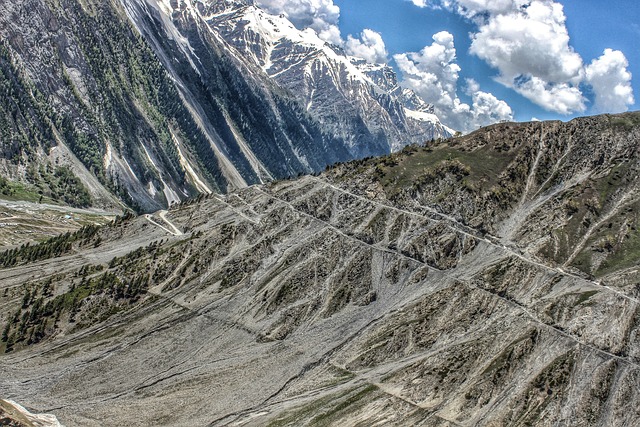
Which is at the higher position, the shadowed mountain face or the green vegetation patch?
the green vegetation patch

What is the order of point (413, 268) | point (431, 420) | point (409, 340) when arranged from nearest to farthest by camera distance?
point (431, 420) → point (409, 340) → point (413, 268)

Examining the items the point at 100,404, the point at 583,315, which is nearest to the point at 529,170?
the point at 583,315

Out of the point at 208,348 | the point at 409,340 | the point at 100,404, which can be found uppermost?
the point at 409,340

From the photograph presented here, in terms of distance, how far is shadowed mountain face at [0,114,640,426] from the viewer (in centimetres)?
8862

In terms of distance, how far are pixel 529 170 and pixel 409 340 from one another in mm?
60246

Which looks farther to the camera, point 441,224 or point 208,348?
point 441,224

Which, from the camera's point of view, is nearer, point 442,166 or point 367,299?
point 367,299

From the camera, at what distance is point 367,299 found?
10869cm

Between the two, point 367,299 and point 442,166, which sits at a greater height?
point 442,166

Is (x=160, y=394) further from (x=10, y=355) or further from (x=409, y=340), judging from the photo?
(x=409, y=340)

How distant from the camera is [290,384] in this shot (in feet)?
308

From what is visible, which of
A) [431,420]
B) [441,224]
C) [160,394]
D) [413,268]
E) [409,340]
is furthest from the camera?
[441,224]

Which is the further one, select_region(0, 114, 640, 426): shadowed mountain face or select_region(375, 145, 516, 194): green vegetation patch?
select_region(375, 145, 516, 194): green vegetation patch

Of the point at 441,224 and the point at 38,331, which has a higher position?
the point at 441,224
